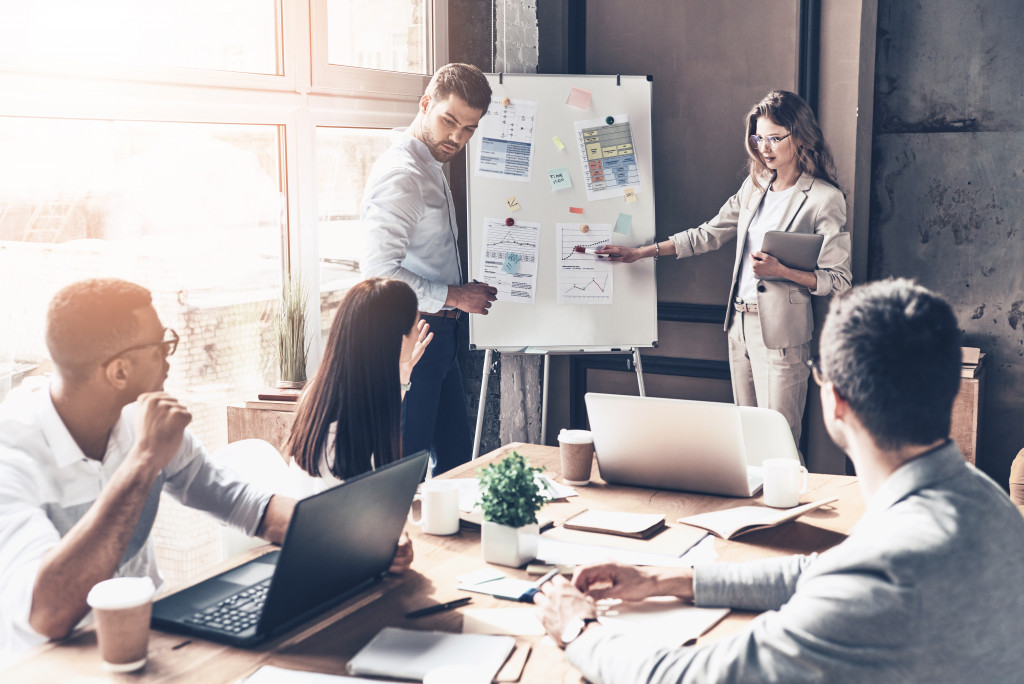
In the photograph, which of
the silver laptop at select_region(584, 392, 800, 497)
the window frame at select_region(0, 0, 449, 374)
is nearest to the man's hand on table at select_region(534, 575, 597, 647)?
the silver laptop at select_region(584, 392, 800, 497)

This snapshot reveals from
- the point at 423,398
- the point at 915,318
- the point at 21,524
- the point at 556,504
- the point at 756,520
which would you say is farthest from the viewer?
the point at 423,398

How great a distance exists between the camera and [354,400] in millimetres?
1860

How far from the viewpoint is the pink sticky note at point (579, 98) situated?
12.7 feet

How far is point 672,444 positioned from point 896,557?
1.04 meters

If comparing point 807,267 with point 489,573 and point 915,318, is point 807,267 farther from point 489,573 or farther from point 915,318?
point 915,318

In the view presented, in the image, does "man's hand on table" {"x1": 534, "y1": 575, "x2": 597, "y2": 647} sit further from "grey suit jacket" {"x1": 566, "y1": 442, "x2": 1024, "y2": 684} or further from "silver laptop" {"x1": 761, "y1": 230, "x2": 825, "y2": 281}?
"silver laptop" {"x1": 761, "y1": 230, "x2": 825, "y2": 281}

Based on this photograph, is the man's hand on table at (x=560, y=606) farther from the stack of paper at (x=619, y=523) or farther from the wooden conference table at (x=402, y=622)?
the stack of paper at (x=619, y=523)

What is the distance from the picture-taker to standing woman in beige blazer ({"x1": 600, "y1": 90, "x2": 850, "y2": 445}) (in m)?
3.40

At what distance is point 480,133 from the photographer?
3.81 metres

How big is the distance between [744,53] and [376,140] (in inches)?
61.6

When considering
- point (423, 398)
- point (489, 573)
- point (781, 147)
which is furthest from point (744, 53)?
point (489, 573)

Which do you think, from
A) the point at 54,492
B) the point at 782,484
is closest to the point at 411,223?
the point at 782,484

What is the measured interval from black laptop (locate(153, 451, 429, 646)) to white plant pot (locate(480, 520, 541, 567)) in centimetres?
16

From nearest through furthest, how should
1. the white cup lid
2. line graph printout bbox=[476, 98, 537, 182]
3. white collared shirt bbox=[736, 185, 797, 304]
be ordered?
the white cup lid < white collared shirt bbox=[736, 185, 797, 304] < line graph printout bbox=[476, 98, 537, 182]
